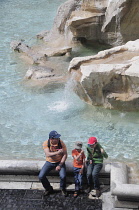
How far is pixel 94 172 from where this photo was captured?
605cm

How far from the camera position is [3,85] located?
12.1m

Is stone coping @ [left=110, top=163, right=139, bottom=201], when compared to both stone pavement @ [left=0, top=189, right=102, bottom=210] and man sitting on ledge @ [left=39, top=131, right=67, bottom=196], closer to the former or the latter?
stone pavement @ [left=0, top=189, right=102, bottom=210]

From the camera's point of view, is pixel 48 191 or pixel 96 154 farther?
pixel 48 191

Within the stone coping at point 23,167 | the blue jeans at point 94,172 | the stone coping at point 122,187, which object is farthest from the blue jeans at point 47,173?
the stone coping at point 122,187

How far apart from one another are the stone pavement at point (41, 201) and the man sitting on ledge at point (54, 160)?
131 millimetres

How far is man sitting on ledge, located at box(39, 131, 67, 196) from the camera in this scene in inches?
241

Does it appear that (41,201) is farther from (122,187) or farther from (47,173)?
(122,187)

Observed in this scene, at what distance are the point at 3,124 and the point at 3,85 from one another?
2975 mm

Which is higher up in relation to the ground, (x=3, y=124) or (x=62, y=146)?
(x=62, y=146)

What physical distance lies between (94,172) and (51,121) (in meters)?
3.62

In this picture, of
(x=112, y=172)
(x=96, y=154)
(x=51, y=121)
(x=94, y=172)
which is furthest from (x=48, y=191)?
(x=51, y=121)

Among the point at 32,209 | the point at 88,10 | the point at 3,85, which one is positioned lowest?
the point at 32,209

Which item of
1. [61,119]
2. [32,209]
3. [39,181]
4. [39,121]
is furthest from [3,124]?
[32,209]

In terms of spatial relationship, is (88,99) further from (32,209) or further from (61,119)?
(32,209)
